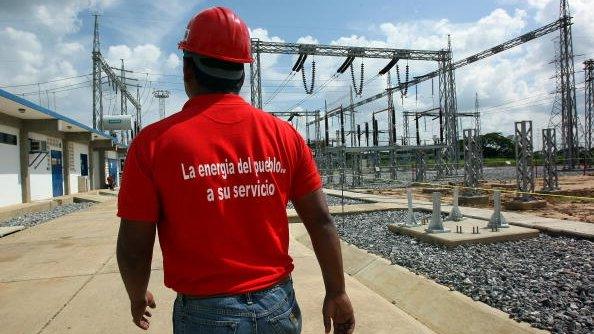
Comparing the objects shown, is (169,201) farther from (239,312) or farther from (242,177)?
(239,312)

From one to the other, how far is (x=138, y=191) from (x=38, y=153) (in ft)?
75.1

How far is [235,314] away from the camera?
1.67m

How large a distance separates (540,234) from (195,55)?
8750 millimetres

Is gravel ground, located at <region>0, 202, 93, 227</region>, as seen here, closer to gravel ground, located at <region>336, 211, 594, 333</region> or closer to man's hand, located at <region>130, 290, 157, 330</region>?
gravel ground, located at <region>336, 211, 594, 333</region>

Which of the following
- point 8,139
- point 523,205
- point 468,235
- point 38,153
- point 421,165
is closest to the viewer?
point 468,235

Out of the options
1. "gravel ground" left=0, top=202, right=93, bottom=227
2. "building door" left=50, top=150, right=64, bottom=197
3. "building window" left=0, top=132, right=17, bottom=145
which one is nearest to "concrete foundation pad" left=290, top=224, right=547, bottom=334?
"gravel ground" left=0, top=202, right=93, bottom=227

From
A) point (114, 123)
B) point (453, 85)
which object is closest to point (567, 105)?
point (453, 85)

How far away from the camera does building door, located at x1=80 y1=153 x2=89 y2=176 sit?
30102mm

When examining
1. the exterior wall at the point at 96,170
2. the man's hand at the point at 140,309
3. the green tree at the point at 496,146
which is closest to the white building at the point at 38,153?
the exterior wall at the point at 96,170

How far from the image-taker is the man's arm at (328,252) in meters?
2.01

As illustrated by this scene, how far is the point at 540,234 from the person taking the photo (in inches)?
352

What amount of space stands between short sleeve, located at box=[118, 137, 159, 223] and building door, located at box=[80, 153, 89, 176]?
3081 cm

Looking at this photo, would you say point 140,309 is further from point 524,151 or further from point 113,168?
point 113,168

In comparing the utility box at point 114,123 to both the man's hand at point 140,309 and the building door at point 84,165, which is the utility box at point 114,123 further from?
the man's hand at point 140,309
